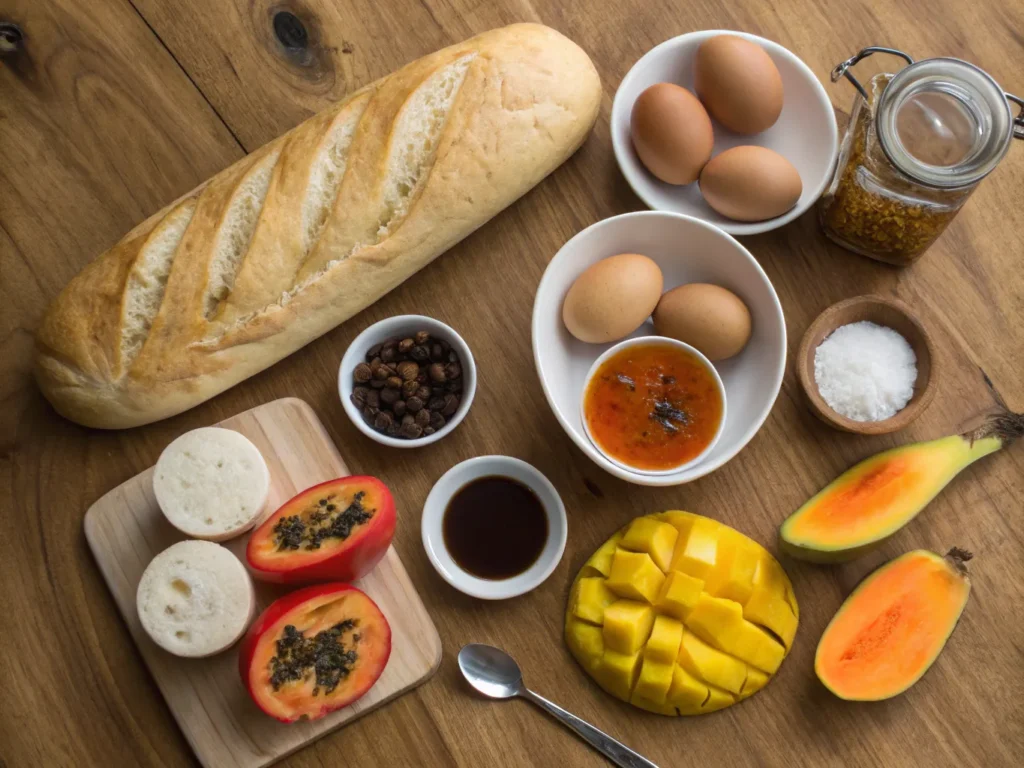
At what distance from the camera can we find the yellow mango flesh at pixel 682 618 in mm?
1392

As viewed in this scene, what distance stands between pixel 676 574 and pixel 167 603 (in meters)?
0.85

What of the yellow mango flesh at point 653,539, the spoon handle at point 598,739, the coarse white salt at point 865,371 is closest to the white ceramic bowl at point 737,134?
the coarse white salt at point 865,371

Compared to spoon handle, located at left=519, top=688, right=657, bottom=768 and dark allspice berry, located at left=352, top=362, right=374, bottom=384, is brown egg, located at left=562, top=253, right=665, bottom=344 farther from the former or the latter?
spoon handle, located at left=519, top=688, right=657, bottom=768

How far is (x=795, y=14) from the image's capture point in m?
1.56

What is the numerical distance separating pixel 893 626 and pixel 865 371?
444 mm

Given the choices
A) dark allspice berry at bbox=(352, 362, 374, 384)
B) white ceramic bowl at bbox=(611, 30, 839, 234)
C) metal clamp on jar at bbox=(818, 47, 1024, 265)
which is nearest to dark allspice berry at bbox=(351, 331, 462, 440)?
dark allspice berry at bbox=(352, 362, 374, 384)

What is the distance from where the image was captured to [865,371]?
143 centimetres

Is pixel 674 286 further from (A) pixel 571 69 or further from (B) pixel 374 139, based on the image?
(B) pixel 374 139

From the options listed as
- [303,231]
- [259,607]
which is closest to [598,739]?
[259,607]

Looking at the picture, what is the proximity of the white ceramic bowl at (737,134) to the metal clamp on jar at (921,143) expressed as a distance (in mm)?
67

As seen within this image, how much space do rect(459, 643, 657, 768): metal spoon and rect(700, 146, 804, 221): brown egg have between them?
0.88 m

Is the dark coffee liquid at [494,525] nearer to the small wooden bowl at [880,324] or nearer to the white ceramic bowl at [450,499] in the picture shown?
the white ceramic bowl at [450,499]

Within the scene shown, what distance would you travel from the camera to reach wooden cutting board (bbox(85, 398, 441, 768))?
1.41 m

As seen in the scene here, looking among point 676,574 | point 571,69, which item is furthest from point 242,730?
point 571,69
